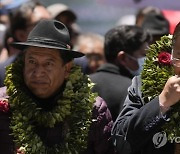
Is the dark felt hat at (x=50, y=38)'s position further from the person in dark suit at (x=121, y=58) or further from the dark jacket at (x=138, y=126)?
the person in dark suit at (x=121, y=58)

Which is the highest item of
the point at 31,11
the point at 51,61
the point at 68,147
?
the point at 31,11

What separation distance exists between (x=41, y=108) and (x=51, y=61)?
0.33 metres

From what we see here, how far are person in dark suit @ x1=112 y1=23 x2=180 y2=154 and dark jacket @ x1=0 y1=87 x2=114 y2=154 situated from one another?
0.41m

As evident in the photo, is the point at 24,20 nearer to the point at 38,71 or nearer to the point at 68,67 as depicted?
the point at 68,67

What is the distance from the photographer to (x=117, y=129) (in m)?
4.19

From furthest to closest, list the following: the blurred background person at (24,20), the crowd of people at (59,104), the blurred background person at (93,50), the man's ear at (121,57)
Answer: the blurred background person at (93,50) < the blurred background person at (24,20) < the man's ear at (121,57) < the crowd of people at (59,104)

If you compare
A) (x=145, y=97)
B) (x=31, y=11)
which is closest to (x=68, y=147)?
(x=145, y=97)

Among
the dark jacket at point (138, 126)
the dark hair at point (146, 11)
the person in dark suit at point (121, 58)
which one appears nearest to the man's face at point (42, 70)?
the dark jacket at point (138, 126)

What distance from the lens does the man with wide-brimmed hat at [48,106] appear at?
4.52m

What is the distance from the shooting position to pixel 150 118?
3959mm

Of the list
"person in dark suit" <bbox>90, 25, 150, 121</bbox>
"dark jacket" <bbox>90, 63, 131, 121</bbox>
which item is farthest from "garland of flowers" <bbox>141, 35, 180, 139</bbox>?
"person in dark suit" <bbox>90, 25, 150, 121</bbox>

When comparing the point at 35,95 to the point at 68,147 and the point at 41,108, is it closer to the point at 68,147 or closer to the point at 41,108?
the point at 41,108

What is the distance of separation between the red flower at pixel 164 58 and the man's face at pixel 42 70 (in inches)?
28.2

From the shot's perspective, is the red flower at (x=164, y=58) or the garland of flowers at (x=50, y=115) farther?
the garland of flowers at (x=50, y=115)
